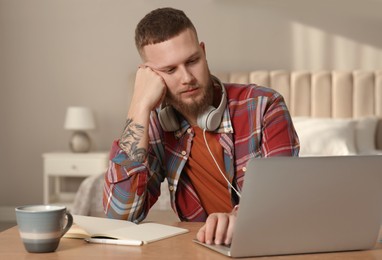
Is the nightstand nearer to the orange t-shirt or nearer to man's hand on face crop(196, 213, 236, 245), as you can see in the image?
the orange t-shirt

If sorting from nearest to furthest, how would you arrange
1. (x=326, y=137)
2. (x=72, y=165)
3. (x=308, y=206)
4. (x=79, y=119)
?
(x=308, y=206) → (x=326, y=137) → (x=72, y=165) → (x=79, y=119)

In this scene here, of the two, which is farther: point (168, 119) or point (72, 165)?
point (72, 165)

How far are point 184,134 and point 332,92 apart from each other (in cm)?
325

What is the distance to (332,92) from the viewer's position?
4.97m

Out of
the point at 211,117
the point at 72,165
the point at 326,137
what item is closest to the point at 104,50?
the point at 72,165

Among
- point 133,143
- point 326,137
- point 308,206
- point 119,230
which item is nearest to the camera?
point 308,206

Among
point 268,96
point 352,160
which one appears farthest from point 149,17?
point 352,160

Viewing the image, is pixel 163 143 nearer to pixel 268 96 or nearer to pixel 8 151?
pixel 268 96

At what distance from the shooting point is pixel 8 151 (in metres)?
5.53

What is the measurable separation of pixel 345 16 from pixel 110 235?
13.5 ft

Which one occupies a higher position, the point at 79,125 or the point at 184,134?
the point at 184,134

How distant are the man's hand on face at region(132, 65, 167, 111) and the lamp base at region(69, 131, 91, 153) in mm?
3261

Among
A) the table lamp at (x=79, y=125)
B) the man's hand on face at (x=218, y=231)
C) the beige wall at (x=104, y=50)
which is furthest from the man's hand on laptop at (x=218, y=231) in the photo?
the beige wall at (x=104, y=50)

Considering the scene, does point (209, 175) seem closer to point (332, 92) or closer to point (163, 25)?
Answer: point (163, 25)
